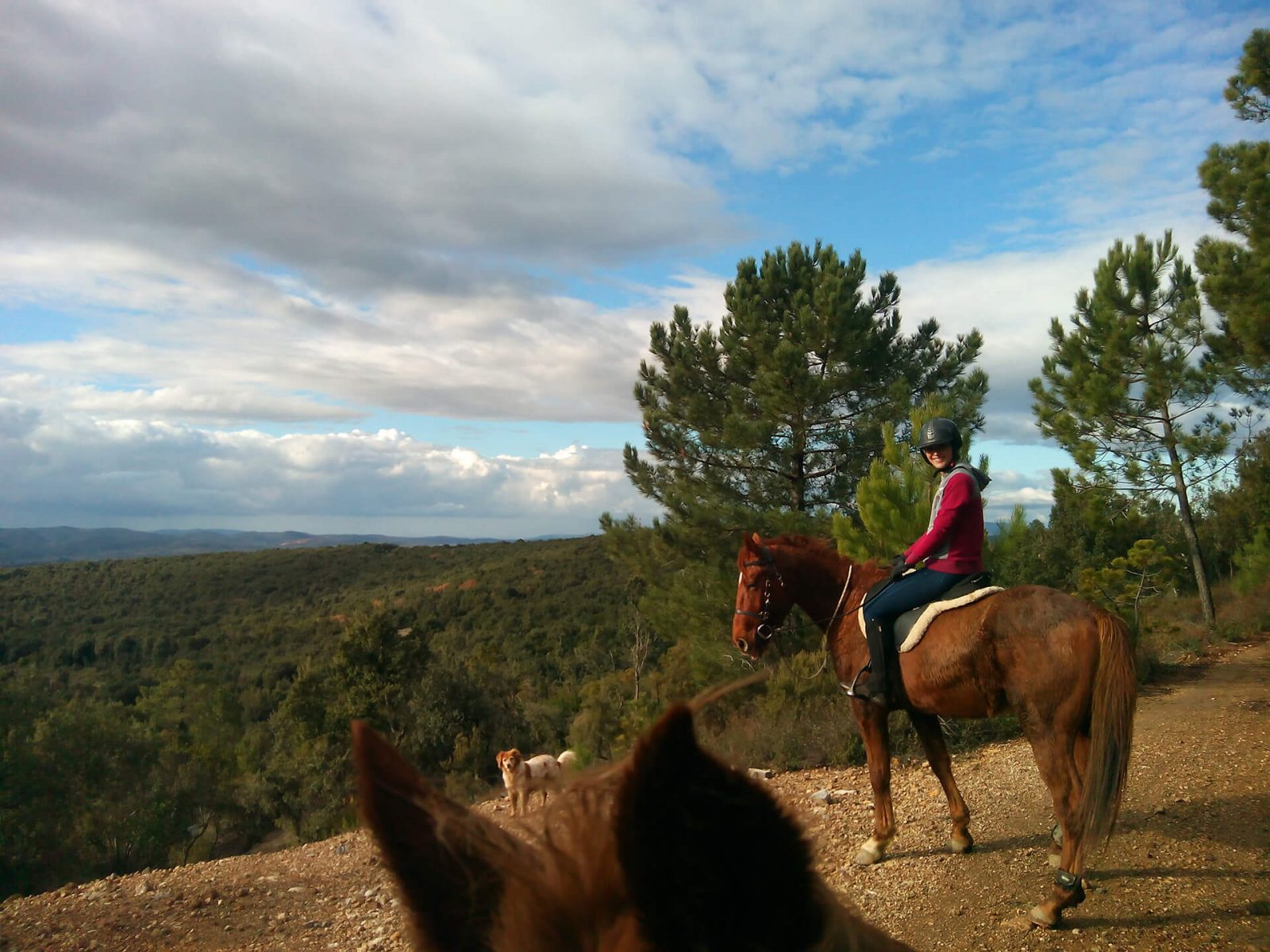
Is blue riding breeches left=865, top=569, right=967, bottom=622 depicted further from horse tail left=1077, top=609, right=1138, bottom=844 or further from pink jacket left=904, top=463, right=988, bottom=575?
horse tail left=1077, top=609, right=1138, bottom=844

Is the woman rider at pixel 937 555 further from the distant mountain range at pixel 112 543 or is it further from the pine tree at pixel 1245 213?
the distant mountain range at pixel 112 543

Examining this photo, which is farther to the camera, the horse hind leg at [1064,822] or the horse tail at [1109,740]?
the horse hind leg at [1064,822]

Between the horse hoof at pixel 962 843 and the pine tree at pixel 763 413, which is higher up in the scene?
the pine tree at pixel 763 413

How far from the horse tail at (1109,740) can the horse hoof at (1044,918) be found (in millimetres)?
499

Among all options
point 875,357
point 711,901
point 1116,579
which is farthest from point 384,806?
point 875,357

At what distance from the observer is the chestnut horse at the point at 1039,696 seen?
3816 mm

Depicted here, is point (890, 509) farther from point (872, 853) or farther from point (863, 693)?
point (872, 853)

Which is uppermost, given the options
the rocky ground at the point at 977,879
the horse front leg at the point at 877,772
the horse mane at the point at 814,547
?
the horse mane at the point at 814,547

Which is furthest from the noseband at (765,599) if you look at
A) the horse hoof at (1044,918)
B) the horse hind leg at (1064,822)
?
the horse hoof at (1044,918)

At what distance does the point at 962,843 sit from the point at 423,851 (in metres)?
5.26

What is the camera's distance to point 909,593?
A: 468 centimetres

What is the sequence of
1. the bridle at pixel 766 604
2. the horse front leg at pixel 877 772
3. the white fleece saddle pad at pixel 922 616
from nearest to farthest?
the white fleece saddle pad at pixel 922 616 → the horse front leg at pixel 877 772 → the bridle at pixel 766 604

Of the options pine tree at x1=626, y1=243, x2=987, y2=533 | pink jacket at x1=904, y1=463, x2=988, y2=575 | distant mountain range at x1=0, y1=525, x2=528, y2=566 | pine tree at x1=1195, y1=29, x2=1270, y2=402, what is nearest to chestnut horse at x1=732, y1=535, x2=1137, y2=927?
pink jacket at x1=904, y1=463, x2=988, y2=575

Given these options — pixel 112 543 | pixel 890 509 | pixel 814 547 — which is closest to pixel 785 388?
pixel 890 509
